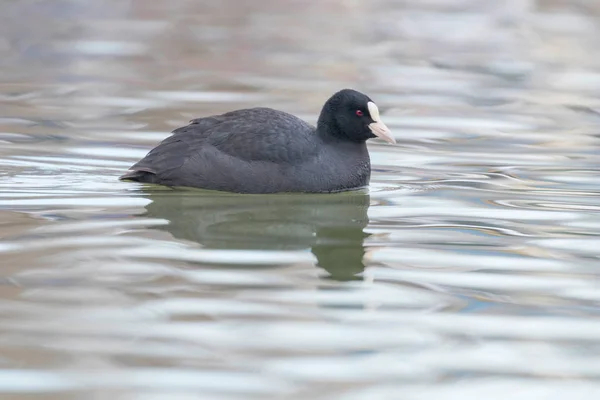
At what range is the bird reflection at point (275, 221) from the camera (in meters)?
7.22

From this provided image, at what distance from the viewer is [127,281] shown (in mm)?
6344

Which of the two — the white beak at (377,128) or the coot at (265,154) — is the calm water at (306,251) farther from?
the white beak at (377,128)

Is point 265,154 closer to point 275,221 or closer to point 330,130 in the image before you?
point 330,130

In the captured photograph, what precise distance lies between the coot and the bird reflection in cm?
9

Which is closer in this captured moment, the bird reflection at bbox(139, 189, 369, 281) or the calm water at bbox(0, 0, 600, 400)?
the calm water at bbox(0, 0, 600, 400)

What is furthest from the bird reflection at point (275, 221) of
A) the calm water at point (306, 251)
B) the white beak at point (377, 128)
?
the white beak at point (377, 128)

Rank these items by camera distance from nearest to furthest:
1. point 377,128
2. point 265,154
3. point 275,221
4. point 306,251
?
1. point 306,251
2. point 275,221
3. point 265,154
4. point 377,128

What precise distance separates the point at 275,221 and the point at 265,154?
1041mm

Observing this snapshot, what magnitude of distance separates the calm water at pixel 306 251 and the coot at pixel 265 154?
13 cm

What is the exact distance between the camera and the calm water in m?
5.04

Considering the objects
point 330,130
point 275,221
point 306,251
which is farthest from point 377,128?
point 306,251

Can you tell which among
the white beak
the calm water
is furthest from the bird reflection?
the white beak

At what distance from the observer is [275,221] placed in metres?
8.04

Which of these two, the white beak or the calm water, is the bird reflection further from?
the white beak
